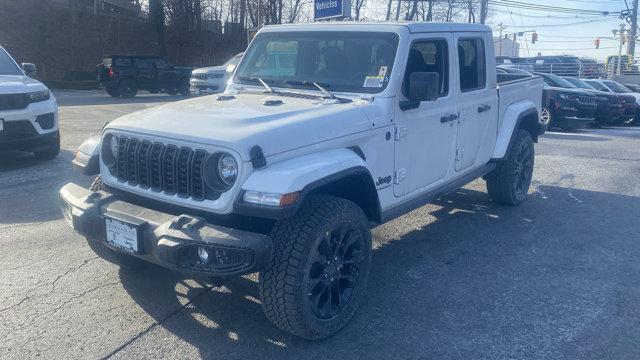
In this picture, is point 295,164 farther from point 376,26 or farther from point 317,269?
point 376,26

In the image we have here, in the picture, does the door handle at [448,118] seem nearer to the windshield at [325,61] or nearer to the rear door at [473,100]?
the rear door at [473,100]

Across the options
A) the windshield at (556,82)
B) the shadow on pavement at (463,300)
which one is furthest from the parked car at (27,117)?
the windshield at (556,82)

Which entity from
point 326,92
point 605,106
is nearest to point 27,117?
point 326,92

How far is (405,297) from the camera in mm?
4523

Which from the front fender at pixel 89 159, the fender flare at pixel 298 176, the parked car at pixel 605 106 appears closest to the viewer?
the fender flare at pixel 298 176

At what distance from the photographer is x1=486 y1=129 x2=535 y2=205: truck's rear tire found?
6836mm

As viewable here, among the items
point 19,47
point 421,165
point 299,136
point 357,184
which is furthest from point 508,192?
point 19,47

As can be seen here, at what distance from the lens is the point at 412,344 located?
12.5 feet

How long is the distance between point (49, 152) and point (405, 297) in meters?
6.88

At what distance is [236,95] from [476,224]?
3.01m

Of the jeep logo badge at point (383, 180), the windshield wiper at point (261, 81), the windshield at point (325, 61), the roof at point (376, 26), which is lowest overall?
the jeep logo badge at point (383, 180)

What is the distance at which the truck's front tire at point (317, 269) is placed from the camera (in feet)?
11.5

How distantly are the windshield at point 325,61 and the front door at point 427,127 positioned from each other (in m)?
0.23

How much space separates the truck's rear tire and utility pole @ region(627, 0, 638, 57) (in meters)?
37.2
